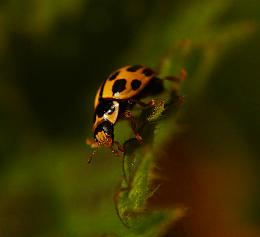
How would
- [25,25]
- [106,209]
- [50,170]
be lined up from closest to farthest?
1. [106,209]
2. [25,25]
3. [50,170]

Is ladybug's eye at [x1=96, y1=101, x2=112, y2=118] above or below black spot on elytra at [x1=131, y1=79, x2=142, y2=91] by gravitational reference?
below

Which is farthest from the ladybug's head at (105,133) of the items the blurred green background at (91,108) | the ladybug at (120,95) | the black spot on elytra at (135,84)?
the blurred green background at (91,108)

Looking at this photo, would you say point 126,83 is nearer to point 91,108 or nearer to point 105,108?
point 105,108

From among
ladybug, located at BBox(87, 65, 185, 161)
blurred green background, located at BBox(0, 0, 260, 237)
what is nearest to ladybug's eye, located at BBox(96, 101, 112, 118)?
ladybug, located at BBox(87, 65, 185, 161)

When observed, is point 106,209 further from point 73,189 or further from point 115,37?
point 115,37

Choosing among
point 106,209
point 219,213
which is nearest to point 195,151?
point 219,213

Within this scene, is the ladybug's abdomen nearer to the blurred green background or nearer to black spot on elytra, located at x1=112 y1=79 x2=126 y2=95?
black spot on elytra, located at x1=112 y1=79 x2=126 y2=95
